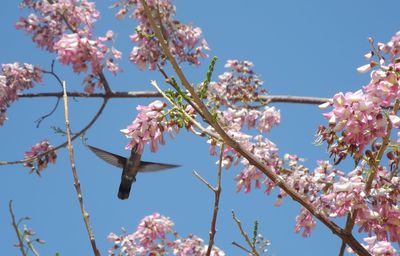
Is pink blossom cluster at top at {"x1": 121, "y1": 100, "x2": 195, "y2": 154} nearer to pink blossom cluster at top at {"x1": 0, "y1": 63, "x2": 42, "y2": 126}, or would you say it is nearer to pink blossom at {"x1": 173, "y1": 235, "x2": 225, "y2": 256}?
pink blossom at {"x1": 173, "y1": 235, "x2": 225, "y2": 256}

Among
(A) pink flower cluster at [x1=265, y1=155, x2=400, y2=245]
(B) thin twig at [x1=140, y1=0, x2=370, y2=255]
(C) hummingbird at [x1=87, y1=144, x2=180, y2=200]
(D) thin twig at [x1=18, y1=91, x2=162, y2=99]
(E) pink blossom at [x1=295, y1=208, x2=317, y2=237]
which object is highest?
(D) thin twig at [x1=18, y1=91, x2=162, y2=99]

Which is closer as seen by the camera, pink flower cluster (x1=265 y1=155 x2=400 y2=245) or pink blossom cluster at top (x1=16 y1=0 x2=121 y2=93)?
pink flower cluster (x1=265 y1=155 x2=400 y2=245)

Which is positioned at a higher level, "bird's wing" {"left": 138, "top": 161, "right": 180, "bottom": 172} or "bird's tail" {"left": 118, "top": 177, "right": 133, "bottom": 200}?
"bird's wing" {"left": 138, "top": 161, "right": 180, "bottom": 172}

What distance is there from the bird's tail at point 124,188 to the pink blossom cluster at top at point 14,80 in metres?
2.77

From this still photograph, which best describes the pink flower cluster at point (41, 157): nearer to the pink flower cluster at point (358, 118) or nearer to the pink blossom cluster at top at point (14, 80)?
the pink blossom cluster at top at point (14, 80)

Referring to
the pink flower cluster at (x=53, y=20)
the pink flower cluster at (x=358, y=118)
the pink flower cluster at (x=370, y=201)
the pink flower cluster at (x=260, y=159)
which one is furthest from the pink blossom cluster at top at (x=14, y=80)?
the pink flower cluster at (x=358, y=118)

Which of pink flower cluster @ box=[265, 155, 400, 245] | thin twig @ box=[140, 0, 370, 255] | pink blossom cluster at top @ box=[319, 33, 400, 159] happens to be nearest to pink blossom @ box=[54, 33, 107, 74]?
pink flower cluster @ box=[265, 155, 400, 245]

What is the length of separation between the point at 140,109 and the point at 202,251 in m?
5.07

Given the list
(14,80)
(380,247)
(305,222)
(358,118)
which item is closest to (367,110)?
(358,118)

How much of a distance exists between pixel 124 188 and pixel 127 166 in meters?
0.26

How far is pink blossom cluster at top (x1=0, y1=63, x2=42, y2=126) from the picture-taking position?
784 cm

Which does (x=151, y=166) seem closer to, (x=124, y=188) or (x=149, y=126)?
(x=124, y=188)

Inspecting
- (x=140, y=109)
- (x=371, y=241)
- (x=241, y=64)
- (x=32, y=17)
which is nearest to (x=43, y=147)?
(x=32, y=17)

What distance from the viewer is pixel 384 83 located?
103 inches
